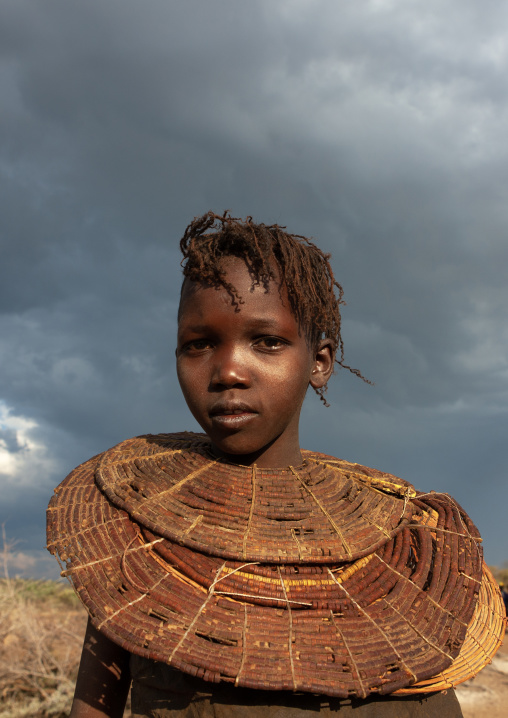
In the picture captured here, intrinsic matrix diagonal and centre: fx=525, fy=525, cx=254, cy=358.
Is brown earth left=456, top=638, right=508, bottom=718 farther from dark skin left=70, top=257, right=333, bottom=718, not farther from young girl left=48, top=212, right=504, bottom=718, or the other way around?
dark skin left=70, top=257, right=333, bottom=718

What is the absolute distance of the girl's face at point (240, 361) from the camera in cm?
163

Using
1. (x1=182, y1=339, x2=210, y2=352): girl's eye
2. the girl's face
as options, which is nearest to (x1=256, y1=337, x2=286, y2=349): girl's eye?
the girl's face

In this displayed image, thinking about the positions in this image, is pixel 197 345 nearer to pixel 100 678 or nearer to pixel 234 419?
pixel 234 419

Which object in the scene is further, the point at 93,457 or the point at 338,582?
the point at 93,457

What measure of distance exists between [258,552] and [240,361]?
555 millimetres

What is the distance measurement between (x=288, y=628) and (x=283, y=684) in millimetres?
155

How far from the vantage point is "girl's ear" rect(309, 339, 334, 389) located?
77.6 inches

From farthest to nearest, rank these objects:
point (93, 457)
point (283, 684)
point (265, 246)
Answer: point (93, 457) < point (265, 246) < point (283, 684)

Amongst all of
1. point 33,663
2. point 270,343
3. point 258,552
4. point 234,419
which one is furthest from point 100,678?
point 33,663

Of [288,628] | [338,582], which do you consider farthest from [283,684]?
[338,582]

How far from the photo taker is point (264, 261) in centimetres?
170

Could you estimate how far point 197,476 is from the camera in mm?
1747

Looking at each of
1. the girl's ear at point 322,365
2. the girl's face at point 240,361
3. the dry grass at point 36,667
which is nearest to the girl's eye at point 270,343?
the girl's face at point 240,361

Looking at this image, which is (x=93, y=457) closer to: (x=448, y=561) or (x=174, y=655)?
(x=174, y=655)
